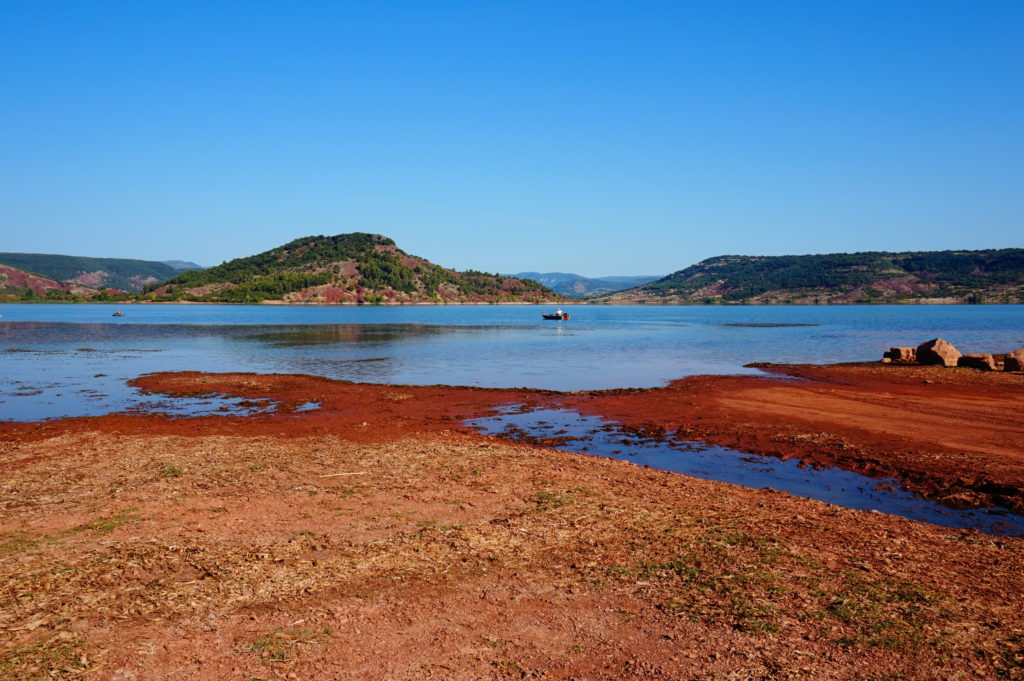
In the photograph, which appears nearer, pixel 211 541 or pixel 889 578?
pixel 889 578

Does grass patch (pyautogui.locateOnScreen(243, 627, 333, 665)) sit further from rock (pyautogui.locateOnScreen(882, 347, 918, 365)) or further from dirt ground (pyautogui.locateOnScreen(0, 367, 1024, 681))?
rock (pyautogui.locateOnScreen(882, 347, 918, 365))

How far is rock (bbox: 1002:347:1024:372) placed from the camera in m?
32.8

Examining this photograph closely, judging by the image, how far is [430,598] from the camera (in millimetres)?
7488

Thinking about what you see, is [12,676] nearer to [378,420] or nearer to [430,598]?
[430,598]

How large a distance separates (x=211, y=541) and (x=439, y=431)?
396 inches

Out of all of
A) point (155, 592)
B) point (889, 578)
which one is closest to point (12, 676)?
point (155, 592)

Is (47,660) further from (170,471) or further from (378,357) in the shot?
(378,357)

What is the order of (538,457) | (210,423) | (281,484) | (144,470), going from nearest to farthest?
(281,484) → (144,470) → (538,457) → (210,423)

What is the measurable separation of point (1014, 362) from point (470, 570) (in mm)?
36596

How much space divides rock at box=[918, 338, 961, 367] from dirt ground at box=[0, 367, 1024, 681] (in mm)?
23144

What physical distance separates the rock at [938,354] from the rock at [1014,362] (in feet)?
8.45

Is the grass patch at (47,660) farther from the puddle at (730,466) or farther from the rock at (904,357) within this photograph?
the rock at (904,357)

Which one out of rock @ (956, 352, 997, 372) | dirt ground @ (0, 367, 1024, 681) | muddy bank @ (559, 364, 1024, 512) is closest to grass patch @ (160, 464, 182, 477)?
dirt ground @ (0, 367, 1024, 681)

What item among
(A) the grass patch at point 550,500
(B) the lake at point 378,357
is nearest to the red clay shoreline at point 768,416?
(B) the lake at point 378,357
